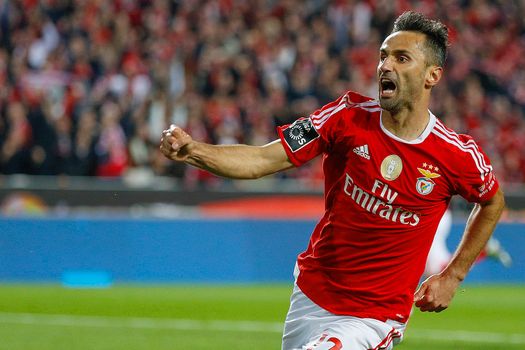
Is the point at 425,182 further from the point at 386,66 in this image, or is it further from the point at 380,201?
the point at 386,66

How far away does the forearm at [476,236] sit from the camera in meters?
6.06

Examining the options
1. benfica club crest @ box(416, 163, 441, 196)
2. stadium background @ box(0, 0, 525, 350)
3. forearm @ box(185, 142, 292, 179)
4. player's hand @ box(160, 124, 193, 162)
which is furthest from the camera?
stadium background @ box(0, 0, 525, 350)

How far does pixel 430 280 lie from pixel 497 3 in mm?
21090

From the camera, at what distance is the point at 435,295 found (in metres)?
5.93

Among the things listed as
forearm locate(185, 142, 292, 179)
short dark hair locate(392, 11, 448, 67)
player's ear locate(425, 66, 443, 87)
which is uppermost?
short dark hair locate(392, 11, 448, 67)

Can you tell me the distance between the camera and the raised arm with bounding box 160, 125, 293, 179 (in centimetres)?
496

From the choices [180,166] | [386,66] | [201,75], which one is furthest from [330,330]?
[201,75]

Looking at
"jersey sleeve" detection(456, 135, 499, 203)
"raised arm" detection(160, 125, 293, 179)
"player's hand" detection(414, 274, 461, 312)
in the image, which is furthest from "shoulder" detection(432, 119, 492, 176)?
"raised arm" detection(160, 125, 293, 179)

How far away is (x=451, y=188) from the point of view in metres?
5.83

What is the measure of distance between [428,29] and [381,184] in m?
A: 0.78

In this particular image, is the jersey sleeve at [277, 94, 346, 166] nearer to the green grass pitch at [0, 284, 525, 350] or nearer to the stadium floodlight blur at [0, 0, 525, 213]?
the green grass pitch at [0, 284, 525, 350]

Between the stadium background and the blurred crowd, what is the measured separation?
34 mm

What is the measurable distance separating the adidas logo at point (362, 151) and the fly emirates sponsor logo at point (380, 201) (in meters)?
0.12

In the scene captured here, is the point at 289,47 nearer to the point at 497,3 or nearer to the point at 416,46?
the point at 497,3
